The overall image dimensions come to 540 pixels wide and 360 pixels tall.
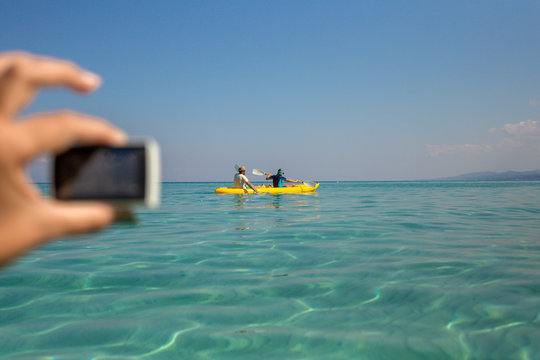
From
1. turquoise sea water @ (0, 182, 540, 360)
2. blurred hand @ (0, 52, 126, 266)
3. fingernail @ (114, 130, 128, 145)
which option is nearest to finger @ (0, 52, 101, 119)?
blurred hand @ (0, 52, 126, 266)

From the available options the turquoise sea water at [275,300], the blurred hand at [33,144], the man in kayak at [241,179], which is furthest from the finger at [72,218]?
the man in kayak at [241,179]

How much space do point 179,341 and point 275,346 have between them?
779 millimetres

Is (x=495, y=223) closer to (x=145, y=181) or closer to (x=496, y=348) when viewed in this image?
(x=496, y=348)

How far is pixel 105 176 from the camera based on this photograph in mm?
980

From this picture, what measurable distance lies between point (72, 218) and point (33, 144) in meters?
0.19

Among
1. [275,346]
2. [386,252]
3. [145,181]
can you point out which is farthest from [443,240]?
[145,181]

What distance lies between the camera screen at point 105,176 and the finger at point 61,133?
0.04m

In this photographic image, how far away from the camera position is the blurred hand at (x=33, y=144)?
31.9 inches

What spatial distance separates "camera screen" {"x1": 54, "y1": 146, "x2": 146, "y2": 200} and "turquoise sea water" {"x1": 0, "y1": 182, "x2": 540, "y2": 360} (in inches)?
20.8

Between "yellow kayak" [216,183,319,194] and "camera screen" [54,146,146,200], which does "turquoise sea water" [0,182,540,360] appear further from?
"yellow kayak" [216,183,319,194]

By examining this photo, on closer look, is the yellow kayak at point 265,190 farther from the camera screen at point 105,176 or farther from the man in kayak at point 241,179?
the camera screen at point 105,176

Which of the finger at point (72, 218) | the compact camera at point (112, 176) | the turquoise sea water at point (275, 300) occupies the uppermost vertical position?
the compact camera at point (112, 176)

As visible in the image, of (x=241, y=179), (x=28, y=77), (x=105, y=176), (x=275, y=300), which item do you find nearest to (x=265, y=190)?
(x=241, y=179)

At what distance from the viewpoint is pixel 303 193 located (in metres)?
22.7
